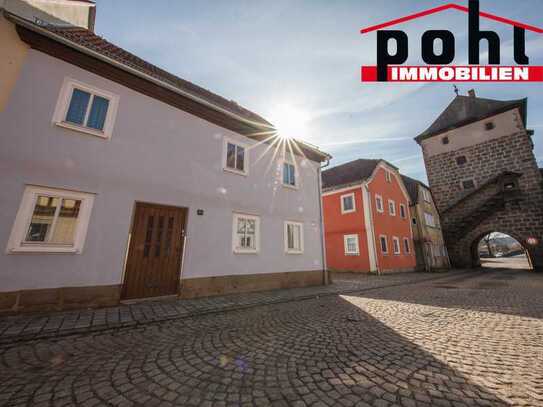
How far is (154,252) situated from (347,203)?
1481 centimetres

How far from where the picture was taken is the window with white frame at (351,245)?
16.7 metres

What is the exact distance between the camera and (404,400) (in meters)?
2.19

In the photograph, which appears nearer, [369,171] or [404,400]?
[404,400]

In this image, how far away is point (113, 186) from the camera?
20.1 feet

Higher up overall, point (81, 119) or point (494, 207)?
point (494, 207)

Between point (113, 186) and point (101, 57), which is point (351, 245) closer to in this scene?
point (113, 186)

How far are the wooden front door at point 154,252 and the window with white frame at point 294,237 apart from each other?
4739 millimetres

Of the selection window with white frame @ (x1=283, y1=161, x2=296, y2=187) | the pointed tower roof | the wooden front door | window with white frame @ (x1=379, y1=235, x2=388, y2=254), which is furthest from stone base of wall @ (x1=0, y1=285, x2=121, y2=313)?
the pointed tower roof

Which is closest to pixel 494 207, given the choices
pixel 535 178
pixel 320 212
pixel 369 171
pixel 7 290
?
pixel 535 178

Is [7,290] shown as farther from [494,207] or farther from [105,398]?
[494,207]

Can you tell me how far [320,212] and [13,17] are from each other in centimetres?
1211

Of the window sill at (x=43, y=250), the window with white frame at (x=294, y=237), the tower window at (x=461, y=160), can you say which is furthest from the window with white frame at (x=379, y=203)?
the window sill at (x=43, y=250)

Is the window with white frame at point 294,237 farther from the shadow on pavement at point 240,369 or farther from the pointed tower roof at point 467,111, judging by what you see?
the pointed tower roof at point 467,111

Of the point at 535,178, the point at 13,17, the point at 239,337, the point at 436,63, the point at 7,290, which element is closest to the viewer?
the point at 239,337
